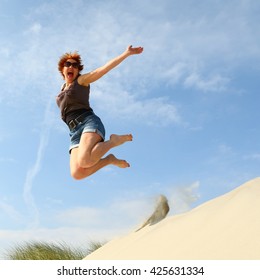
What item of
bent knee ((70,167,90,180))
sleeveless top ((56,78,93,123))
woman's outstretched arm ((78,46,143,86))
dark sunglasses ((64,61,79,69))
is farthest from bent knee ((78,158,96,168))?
dark sunglasses ((64,61,79,69))

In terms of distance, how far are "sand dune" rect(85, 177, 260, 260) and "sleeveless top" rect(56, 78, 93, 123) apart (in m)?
1.97

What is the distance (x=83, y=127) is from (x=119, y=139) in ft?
1.93

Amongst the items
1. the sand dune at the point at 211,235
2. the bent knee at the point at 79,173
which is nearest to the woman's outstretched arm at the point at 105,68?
the bent knee at the point at 79,173

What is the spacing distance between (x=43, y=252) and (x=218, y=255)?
7298 millimetres

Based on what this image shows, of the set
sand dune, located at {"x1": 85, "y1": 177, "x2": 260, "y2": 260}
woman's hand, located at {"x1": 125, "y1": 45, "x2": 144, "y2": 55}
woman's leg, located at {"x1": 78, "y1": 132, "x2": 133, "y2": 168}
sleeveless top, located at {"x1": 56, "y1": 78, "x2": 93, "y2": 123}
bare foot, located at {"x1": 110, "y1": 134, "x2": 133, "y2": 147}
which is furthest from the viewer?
bare foot, located at {"x1": 110, "y1": 134, "x2": 133, "y2": 147}

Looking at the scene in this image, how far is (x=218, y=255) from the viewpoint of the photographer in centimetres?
465

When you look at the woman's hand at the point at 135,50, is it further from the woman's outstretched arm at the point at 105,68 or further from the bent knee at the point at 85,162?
the bent knee at the point at 85,162

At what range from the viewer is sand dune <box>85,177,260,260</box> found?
15.5ft

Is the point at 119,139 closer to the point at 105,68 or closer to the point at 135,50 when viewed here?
the point at 105,68

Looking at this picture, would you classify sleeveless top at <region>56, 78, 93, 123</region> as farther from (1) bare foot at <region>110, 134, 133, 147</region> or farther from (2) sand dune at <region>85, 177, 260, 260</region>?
(2) sand dune at <region>85, 177, 260, 260</region>

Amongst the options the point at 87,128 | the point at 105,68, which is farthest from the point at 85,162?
the point at 105,68
